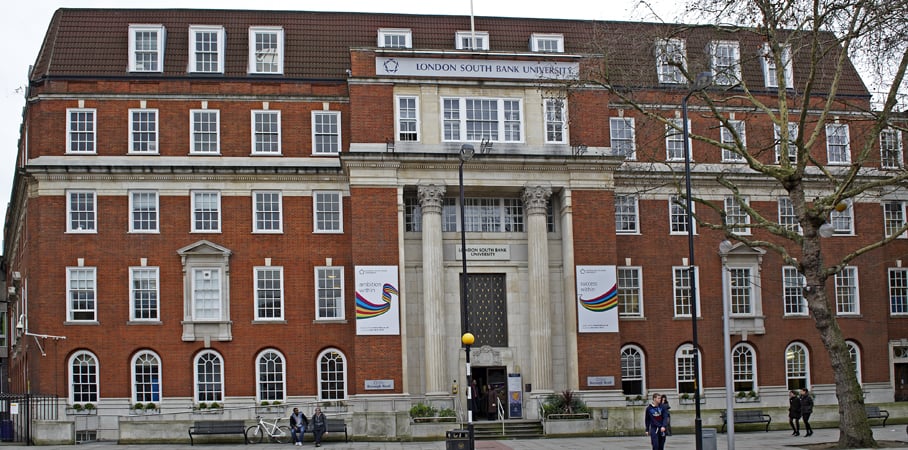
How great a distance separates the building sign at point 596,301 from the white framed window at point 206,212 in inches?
589

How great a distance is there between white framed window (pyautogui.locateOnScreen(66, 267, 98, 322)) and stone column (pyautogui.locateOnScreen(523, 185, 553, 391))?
17.5 meters

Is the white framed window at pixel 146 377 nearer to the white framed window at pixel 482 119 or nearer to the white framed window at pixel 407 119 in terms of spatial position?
the white framed window at pixel 407 119

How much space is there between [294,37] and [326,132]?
4950 mm

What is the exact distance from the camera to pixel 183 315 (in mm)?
43125

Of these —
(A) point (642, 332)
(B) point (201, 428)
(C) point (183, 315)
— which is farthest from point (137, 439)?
(A) point (642, 332)

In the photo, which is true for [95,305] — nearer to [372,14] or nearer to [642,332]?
[372,14]

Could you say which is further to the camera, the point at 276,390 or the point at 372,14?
the point at 372,14

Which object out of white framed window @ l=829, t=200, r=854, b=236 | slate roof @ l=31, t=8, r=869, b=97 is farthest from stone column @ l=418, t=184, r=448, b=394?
white framed window @ l=829, t=200, r=854, b=236

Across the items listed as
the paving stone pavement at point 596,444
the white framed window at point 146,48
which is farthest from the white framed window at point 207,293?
the white framed window at point 146,48

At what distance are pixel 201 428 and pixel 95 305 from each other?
9.34 m

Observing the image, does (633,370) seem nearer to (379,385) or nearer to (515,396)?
(515,396)

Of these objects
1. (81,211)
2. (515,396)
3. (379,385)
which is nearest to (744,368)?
(515,396)

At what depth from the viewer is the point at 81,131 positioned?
4388 cm

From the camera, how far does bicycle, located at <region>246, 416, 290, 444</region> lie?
37.6 meters
